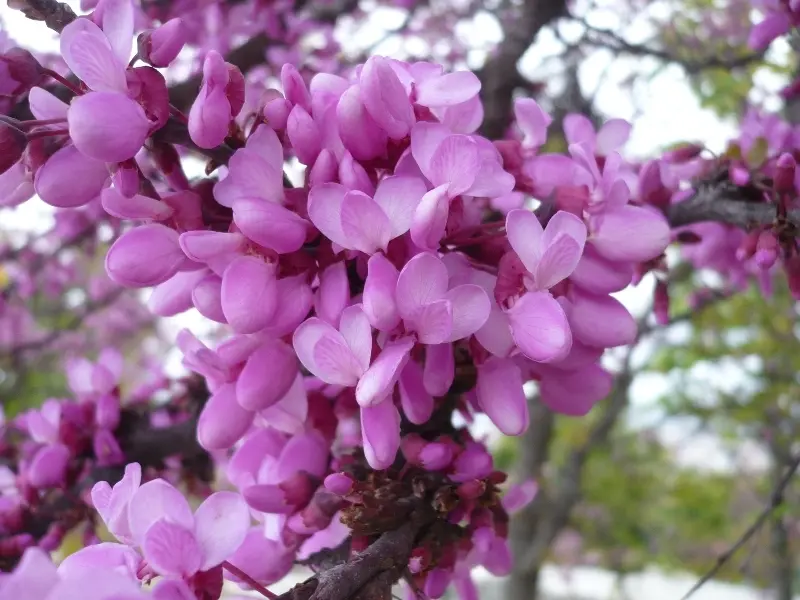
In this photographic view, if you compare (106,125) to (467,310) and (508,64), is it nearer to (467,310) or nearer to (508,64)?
(467,310)

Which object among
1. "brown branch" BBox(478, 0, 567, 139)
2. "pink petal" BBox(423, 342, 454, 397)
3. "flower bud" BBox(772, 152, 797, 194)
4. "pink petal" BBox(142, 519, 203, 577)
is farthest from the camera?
"brown branch" BBox(478, 0, 567, 139)

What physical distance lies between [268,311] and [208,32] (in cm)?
106

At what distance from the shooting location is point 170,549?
32 centimetres

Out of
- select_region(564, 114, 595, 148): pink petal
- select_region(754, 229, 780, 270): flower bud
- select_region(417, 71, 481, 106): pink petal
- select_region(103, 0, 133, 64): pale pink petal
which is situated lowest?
select_region(754, 229, 780, 270): flower bud

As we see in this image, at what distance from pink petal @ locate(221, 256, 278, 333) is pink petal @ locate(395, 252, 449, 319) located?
0.28ft

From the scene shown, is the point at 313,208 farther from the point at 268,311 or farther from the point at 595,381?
the point at 595,381

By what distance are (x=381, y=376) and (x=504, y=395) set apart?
11 cm

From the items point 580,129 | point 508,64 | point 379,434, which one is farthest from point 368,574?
point 508,64

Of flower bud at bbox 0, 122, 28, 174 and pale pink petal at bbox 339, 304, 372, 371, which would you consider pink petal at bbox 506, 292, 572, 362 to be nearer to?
pale pink petal at bbox 339, 304, 372, 371

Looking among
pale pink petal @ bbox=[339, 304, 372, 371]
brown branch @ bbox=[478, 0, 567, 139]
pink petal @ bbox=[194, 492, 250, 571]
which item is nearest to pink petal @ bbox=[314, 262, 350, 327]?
pale pink petal @ bbox=[339, 304, 372, 371]

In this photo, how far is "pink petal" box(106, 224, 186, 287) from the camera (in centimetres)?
42

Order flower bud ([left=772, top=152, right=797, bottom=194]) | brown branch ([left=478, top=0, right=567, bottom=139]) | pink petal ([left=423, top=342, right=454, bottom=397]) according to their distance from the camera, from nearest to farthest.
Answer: pink petal ([left=423, top=342, right=454, bottom=397]), flower bud ([left=772, top=152, right=797, bottom=194]), brown branch ([left=478, top=0, right=567, bottom=139])

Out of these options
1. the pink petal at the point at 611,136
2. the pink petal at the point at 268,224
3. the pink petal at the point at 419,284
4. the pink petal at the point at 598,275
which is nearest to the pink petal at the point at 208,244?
the pink petal at the point at 268,224

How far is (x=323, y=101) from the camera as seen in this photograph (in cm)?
45
